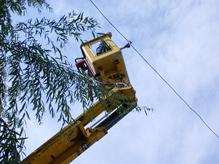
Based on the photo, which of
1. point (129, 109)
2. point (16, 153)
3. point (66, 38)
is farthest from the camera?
point (129, 109)

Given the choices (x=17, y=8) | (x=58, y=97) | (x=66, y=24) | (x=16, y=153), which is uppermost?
(x=17, y=8)

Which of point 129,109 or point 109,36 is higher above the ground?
point 109,36

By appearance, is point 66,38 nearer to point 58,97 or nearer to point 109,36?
point 58,97

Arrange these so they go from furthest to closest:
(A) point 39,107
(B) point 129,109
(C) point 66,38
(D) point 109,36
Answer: (D) point 109,36, (B) point 129,109, (C) point 66,38, (A) point 39,107

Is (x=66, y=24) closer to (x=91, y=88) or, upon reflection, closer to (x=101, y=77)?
(x=91, y=88)

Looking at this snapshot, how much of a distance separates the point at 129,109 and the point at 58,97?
2.43 m

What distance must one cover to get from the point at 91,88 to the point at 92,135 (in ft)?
9.49

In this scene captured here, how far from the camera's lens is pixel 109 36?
759 centimetres

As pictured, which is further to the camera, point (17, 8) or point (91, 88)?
point (17, 8)

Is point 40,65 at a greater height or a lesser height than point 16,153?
greater

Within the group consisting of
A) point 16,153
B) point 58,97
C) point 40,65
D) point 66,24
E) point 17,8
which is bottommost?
point 16,153

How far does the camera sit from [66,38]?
4344 mm

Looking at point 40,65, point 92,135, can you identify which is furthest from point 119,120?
point 40,65

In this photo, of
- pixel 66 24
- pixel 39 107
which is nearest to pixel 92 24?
pixel 66 24
